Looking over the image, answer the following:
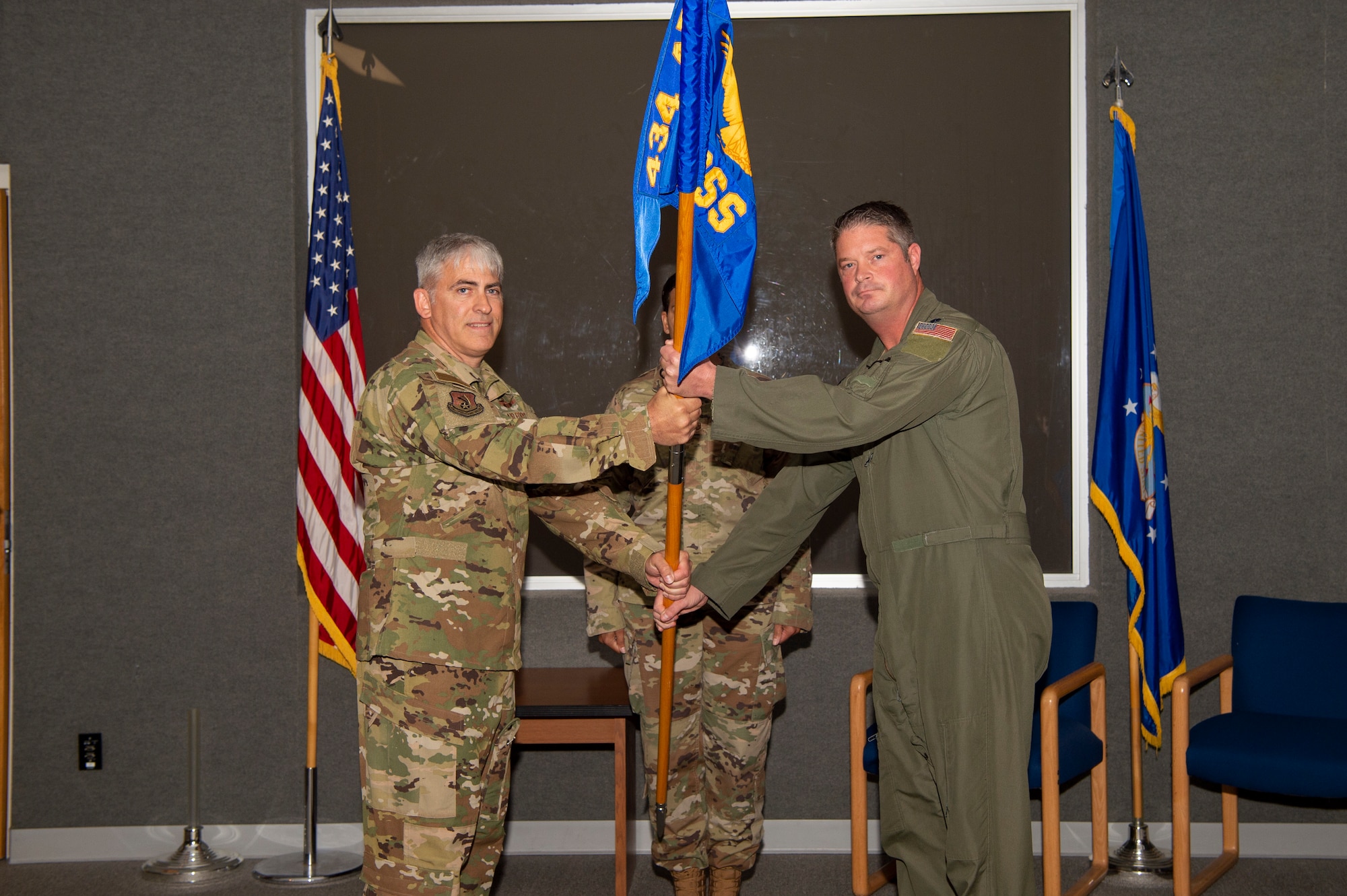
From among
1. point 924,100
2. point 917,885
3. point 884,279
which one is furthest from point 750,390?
point 924,100

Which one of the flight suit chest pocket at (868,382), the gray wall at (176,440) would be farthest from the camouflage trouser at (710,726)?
the flight suit chest pocket at (868,382)

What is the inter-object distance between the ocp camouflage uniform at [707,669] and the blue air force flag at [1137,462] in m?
1.19

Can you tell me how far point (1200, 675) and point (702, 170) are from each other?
2.26 metres

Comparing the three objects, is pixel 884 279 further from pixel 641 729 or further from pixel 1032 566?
pixel 641 729

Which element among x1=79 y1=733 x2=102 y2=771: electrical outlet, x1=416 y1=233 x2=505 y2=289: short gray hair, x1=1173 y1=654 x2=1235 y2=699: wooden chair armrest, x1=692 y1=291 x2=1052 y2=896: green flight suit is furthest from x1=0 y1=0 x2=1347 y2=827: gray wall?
x1=416 y1=233 x2=505 y2=289: short gray hair

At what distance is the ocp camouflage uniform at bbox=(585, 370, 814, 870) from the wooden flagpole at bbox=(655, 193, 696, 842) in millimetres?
370

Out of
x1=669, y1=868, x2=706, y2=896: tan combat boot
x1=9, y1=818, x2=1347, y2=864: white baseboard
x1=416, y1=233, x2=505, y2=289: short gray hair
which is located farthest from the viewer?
x1=9, y1=818, x2=1347, y2=864: white baseboard

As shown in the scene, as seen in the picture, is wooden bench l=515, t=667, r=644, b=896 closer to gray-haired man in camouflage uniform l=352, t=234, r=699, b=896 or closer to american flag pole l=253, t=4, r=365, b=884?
american flag pole l=253, t=4, r=365, b=884

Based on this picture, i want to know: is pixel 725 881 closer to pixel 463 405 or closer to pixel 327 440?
pixel 463 405

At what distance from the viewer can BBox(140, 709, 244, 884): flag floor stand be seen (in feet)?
12.1

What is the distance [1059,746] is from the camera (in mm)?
3133

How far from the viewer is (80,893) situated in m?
3.55

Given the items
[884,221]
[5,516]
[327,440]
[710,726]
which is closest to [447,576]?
[710,726]

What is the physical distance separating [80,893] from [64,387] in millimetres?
1748
